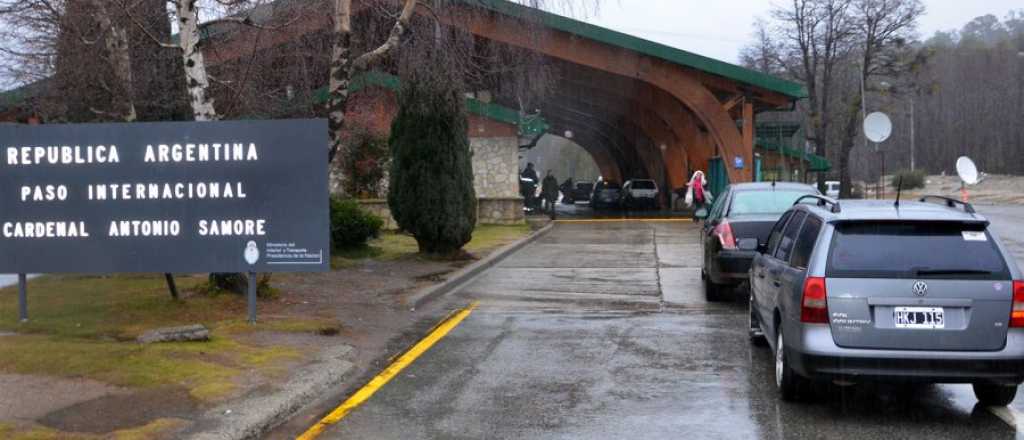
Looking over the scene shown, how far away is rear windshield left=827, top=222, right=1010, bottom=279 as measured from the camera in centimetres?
754

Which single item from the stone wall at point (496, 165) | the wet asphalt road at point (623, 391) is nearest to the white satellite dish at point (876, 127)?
the stone wall at point (496, 165)

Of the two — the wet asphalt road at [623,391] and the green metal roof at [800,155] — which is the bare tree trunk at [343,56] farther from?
the green metal roof at [800,155]

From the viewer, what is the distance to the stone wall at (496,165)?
118ft

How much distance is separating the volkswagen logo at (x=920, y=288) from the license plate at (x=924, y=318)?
0.35 ft

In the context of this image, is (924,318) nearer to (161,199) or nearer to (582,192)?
(161,199)

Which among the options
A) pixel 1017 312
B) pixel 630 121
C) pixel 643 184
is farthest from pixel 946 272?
pixel 630 121

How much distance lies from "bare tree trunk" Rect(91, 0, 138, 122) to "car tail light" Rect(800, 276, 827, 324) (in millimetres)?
12993

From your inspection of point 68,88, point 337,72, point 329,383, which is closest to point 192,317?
point 329,383

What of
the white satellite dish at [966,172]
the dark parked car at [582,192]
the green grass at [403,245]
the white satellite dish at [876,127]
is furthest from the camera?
the dark parked car at [582,192]

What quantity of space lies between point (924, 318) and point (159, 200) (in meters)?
8.06

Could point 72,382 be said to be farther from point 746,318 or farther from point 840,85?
point 840,85

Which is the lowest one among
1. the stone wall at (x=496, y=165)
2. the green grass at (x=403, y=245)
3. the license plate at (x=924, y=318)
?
the green grass at (x=403, y=245)

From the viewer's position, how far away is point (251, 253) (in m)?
11.6

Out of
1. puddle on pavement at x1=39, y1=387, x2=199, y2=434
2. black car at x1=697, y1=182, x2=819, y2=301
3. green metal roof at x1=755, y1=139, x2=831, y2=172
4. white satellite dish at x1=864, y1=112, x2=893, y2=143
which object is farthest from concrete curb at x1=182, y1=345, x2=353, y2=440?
green metal roof at x1=755, y1=139, x2=831, y2=172
